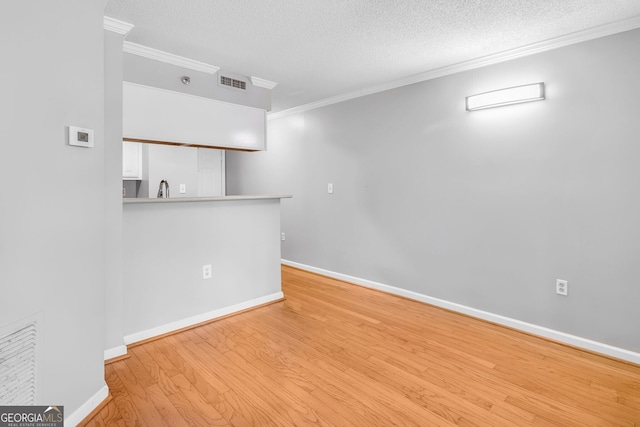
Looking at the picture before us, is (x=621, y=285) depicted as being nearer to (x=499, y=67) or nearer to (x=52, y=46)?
(x=499, y=67)

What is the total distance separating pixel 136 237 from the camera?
2459mm

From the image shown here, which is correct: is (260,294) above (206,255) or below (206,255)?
below

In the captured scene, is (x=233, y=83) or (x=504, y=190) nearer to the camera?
(x=504, y=190)

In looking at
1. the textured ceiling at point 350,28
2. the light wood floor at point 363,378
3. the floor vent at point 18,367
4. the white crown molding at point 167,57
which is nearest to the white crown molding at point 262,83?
the textured ceiling at point 350,28

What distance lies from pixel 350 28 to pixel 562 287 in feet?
8.22

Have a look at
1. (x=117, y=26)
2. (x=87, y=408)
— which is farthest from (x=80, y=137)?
(x=87, y=408)

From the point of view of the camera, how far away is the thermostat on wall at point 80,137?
1.54m

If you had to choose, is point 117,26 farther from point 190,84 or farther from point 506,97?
point 506,97

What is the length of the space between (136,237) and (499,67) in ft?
10.5

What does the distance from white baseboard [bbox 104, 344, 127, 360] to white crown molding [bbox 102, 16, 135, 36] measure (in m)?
2.12

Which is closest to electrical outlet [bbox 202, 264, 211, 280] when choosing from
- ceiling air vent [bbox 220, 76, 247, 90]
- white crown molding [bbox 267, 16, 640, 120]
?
ceiling air vent [bbox 220, 76, 247, 90]

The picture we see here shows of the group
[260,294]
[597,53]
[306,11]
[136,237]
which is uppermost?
[306,11]

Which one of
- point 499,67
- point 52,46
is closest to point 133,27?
point 52,46

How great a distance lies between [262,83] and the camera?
11.5ft
